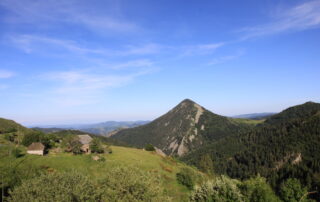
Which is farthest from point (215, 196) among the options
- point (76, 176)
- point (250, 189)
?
point (76, 176)

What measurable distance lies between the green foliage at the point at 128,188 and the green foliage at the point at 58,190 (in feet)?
7.11

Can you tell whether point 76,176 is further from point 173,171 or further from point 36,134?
point 36,134

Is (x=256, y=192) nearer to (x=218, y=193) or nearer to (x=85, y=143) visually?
(x=218, y=193)

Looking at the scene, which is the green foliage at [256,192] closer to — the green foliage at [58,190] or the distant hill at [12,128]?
the green foliage at [58,190]

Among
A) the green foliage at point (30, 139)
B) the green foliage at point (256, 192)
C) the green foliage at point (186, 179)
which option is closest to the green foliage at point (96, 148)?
the green foliage at point (30, 139)

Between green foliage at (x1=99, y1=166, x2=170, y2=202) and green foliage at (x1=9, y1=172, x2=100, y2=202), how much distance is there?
2167 millimetres

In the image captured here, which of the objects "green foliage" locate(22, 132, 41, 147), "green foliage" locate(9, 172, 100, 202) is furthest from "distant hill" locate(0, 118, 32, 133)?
"green foliage" locate(9, 172, 100, 202)

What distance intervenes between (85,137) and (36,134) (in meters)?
20.9

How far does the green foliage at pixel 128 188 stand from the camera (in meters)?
32.5

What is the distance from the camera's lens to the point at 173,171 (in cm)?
8744

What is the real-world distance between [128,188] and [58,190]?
398 inches

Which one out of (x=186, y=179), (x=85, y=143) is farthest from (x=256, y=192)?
(x=85, y=143)

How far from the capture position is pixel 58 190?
2998 centimetres

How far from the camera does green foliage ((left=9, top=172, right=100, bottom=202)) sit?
92.7 ft
